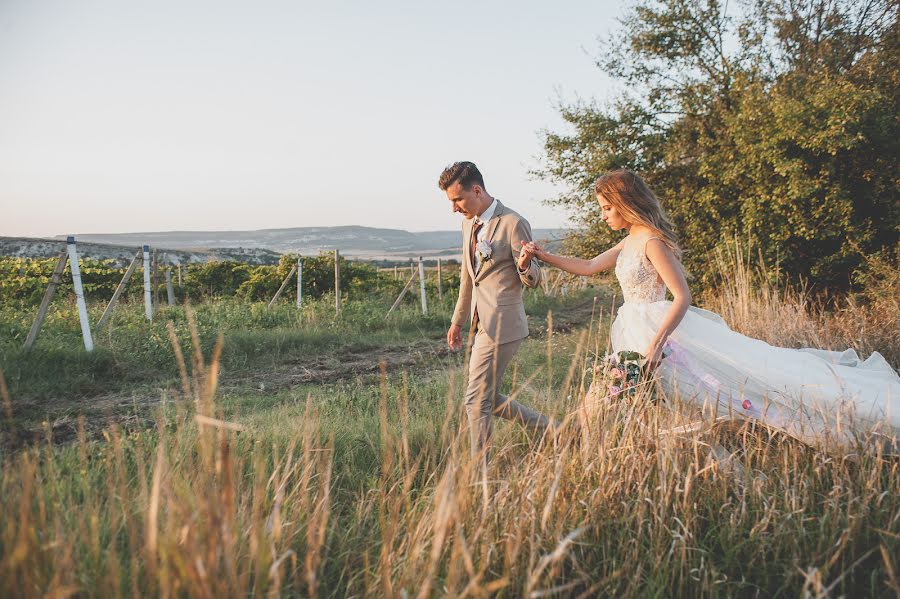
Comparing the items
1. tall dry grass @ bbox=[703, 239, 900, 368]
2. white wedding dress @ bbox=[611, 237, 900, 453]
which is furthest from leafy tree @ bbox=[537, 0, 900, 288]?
white wedding dress @ bbox=[611, 237, 900, 453]

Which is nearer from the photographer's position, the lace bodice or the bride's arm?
the bride's arm

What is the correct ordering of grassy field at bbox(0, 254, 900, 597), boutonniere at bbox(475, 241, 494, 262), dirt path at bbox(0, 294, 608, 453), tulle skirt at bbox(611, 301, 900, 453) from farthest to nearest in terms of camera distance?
dirt path at bbox(0, 294, 608, 453) → boutonniere at bbox(475, 241, 494, 262) → tulle skirt at bbox(611, 301, 900, 453) → grassy field at bbox(0, 254, 900, 597)

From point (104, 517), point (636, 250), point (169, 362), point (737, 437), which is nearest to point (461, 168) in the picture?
point (636, 250)

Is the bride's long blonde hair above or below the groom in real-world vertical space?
above

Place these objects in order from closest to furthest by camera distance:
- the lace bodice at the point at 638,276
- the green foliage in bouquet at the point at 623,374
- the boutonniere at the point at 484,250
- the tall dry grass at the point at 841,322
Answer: the green foliage in bouquet at the point at 623,374, the boutonniere at the point at 484,250, the lace bodice at the point at 638,276, the tall dry grass at the point at 841,322

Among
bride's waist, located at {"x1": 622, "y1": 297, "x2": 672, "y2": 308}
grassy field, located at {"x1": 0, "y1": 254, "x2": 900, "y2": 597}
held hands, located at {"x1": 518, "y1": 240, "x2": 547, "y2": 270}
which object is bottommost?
grassy field, located at {"x1": 0, "y1": 254, "x2": 900, "y2": 597}

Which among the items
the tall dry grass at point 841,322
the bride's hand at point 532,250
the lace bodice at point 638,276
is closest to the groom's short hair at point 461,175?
the bride's hand at point 532,250

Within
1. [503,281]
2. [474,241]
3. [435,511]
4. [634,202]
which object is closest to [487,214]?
[474,241]

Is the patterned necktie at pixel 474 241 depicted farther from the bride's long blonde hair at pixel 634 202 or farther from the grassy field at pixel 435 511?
the grassy field at pixel 435 511

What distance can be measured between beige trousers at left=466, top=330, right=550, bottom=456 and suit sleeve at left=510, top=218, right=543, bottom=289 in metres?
0.40

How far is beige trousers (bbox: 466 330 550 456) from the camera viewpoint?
12.5ft

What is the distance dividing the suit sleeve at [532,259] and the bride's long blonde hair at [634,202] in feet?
1.62

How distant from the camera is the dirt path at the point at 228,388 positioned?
15.9 feet

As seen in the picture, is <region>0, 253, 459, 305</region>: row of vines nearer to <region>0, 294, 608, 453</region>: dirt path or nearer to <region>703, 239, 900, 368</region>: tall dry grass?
<region>0, 294, 608, 453</region>: dirt path
